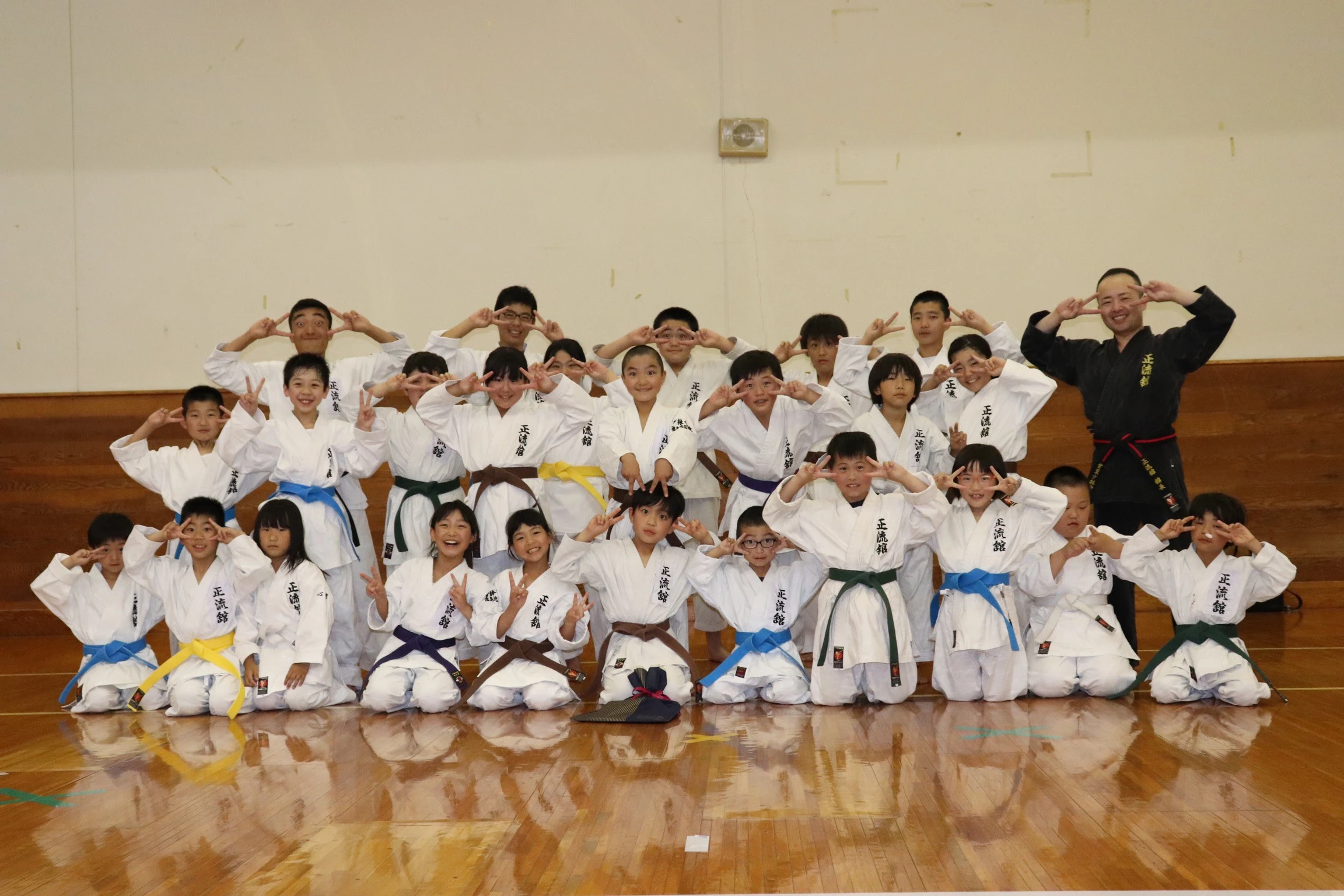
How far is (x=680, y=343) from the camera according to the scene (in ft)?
17.8

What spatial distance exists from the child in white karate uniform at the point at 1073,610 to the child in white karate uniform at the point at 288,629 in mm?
2985

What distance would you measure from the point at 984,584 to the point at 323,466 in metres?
2.97

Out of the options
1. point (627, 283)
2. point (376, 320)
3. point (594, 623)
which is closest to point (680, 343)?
point (594, 623)

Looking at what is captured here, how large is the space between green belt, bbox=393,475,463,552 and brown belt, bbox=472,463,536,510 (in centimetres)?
25

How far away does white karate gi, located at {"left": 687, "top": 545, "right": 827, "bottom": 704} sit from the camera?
4.61 metres

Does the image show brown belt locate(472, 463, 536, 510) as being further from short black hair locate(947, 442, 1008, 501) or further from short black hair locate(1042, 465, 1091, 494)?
short black hair locate(1042, 465, 1091, 494)

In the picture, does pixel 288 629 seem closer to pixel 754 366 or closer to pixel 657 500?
pixel 657 500

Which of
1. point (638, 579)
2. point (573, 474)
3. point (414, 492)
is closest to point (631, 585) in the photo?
point (638, 579)

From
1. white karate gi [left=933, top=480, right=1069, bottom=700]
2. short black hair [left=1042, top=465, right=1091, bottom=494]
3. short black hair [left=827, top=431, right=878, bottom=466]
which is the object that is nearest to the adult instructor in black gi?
short black hair [left=1042, top=465, right=1091, bottom=494]

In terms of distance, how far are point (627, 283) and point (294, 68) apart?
270 cm

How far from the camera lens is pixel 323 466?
5102 mm

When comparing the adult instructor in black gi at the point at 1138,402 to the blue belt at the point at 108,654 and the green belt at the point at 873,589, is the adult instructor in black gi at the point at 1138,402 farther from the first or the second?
the blue belt at the point at 108,654

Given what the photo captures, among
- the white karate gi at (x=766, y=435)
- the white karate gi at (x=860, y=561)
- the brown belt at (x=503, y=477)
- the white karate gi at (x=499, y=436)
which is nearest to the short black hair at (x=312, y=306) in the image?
the white karate gi at (x=499, y=436)

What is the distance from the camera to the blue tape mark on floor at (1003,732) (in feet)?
12.7
